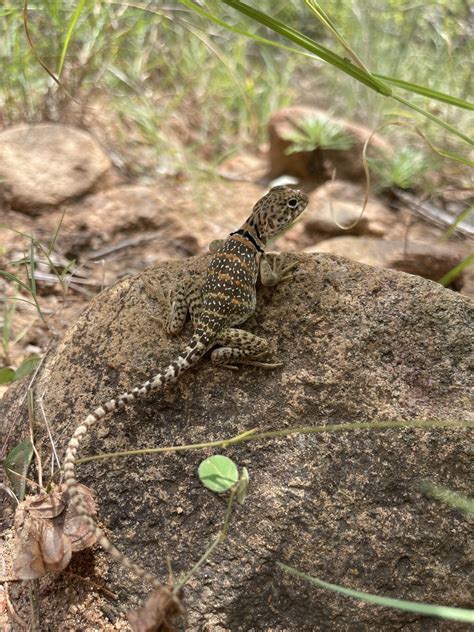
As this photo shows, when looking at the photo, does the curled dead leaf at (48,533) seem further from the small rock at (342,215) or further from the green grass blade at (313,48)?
the small rock at (342,215)

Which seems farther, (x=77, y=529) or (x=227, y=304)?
(x=227, y=304)

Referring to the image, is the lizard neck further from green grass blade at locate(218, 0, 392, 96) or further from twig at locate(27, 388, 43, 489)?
twig at locate(27, 388, 43, 489)

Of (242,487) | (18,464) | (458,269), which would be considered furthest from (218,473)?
(458,269)

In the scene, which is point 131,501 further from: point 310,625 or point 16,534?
point 310,625

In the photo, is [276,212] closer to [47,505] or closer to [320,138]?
[47,505]

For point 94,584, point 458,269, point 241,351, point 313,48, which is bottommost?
point 94,584

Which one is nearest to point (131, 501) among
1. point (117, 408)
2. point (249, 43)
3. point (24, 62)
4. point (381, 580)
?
point (117, 408)

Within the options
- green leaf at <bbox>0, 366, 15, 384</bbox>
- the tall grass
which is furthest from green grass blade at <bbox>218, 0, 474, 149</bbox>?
the tall grass
